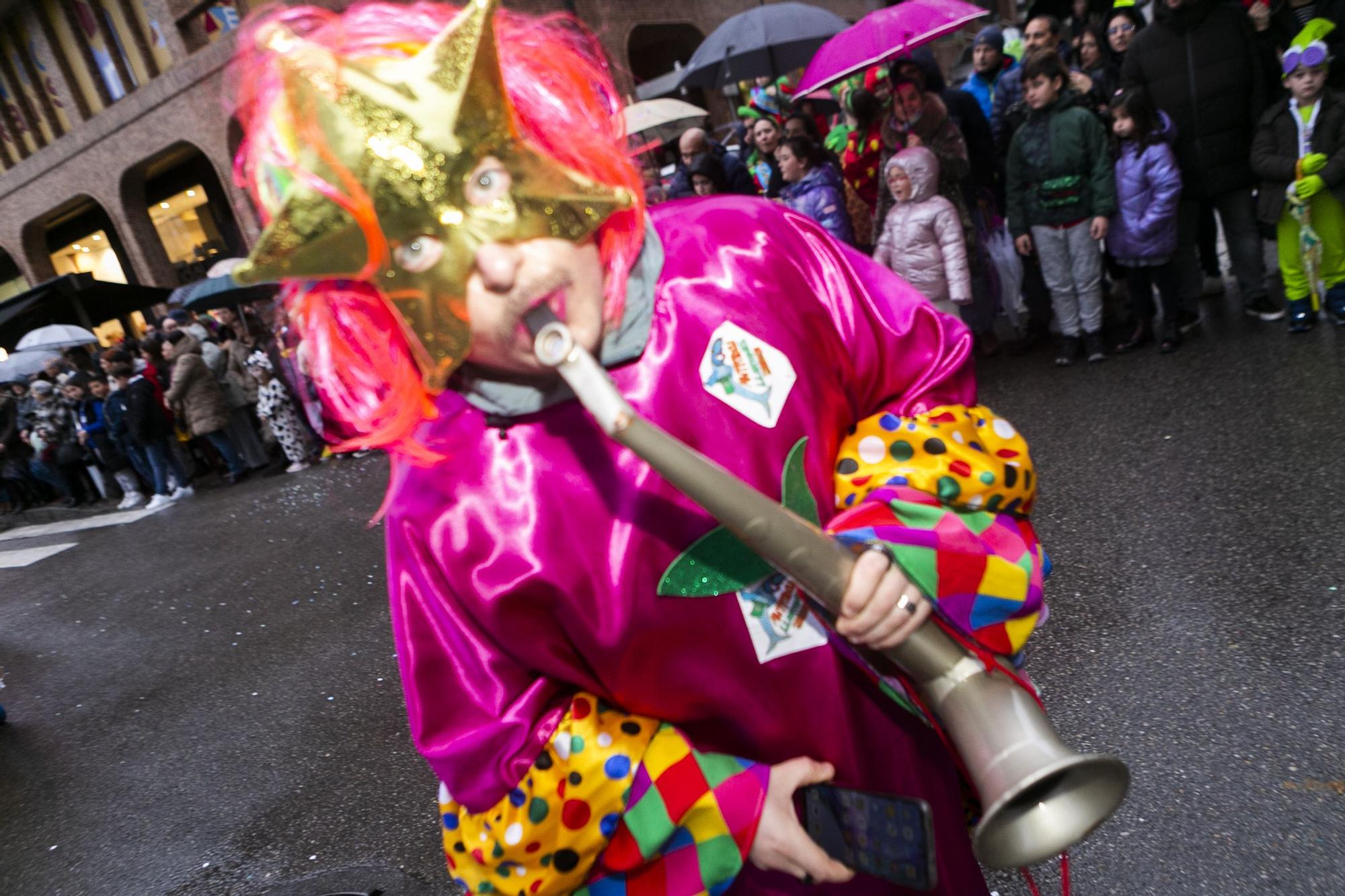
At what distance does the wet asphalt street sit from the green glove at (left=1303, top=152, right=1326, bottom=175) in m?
0.76

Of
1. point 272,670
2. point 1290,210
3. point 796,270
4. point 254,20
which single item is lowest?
point 272,670

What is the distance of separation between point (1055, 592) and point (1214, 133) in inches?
113

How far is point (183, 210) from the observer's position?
18094mm

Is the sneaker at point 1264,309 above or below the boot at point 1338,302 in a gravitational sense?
below

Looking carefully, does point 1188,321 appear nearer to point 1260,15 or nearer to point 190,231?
point 1260,15

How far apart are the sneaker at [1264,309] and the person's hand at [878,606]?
16.3 feet

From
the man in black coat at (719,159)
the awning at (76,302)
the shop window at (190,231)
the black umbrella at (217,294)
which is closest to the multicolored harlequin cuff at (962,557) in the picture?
the man in black coat at (719,159)

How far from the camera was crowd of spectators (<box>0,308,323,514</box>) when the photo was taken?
360 inches

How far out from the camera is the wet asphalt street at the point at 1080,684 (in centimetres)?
220

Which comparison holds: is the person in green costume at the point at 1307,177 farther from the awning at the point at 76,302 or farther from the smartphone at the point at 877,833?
the awning at the point at 76,302

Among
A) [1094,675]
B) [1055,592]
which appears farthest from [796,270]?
[1055,592]

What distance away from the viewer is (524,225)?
88 cm

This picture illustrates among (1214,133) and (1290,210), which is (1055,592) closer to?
(1290,210)

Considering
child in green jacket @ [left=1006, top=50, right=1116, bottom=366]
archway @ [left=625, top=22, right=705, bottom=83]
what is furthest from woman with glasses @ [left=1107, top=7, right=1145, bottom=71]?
archway @ [left=625, top=22, right=705, bottom=83]
